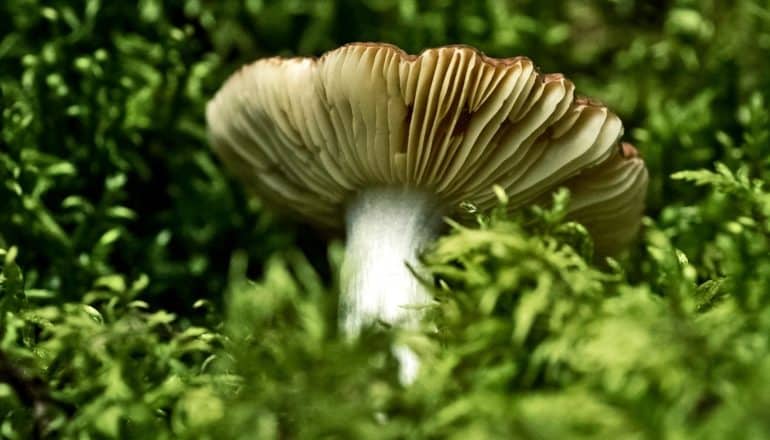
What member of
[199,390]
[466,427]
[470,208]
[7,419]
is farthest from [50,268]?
[466,427]

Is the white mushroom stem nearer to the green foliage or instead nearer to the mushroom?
the mushroom

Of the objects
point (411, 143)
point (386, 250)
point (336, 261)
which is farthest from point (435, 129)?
point (336, 261)

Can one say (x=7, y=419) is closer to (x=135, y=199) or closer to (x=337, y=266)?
(x=337, y=266)

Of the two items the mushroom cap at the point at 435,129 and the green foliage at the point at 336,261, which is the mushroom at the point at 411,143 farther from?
the green foliage at the point at 336,261

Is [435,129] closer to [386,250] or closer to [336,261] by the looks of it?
[386,250]

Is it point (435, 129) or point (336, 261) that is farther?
point (435, 129)

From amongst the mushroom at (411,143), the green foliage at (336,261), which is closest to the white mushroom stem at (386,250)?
the mushroom at (411,143)
